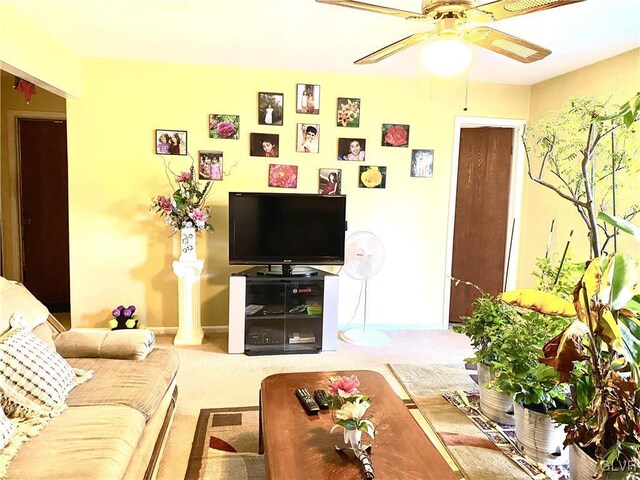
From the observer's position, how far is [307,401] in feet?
6.25

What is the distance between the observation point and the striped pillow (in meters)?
1.75

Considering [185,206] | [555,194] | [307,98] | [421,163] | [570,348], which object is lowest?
[570,348]

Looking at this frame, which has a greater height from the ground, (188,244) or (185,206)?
(185,206)

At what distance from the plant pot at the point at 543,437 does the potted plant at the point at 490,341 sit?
0.91 feet

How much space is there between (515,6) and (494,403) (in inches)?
82.5

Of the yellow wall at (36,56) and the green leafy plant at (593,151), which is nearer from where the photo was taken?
the green leafy plant at (593,151)

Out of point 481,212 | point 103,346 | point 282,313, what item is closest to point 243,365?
point 282,313

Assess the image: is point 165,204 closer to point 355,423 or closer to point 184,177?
point 184,177

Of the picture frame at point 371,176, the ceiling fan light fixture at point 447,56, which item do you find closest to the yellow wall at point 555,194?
the picture frame at point 371,176

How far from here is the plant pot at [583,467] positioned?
1.57 m

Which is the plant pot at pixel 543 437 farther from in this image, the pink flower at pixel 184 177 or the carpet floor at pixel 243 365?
the pink flower at pixel 184 177

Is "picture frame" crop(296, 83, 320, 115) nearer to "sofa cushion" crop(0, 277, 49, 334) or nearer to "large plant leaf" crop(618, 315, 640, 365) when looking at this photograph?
"sofa cushion" crop(0, 277, 49, 334)

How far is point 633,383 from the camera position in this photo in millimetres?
1549

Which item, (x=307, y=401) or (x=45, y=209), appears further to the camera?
(x=45, y=209)
